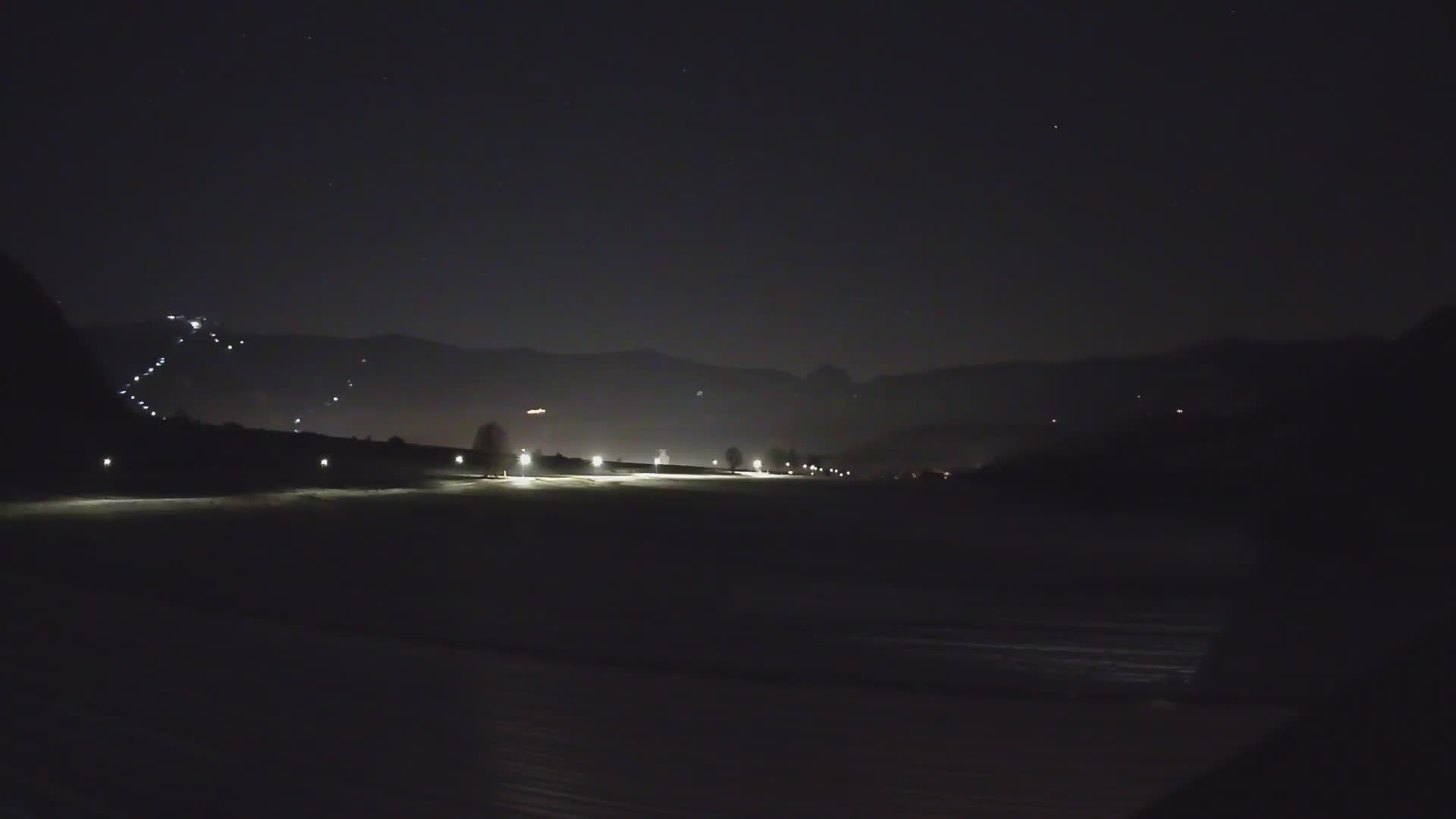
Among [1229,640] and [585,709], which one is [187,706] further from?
[1229,640]

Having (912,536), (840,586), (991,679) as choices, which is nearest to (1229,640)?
(991,679)

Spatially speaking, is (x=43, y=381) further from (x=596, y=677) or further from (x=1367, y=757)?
(x=1367, y=757)

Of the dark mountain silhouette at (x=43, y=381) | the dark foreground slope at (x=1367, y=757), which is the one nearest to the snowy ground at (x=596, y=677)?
the dark foreground slope at (x=1367, y=757)

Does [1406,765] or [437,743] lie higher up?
[1406,765]

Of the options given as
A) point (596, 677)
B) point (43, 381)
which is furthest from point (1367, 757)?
point (43, 381)

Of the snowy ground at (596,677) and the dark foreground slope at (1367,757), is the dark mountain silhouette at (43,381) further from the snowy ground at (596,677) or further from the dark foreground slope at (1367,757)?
the dark foreground slope at (1367,757)

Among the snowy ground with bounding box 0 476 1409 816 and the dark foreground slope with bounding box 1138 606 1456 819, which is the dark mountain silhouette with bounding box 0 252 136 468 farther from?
the dark foreground slope with bounding box 1138 606 1456 819

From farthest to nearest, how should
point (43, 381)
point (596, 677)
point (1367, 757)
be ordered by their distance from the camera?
point (43, 381) → point (596, 677) → point (1367, 757)

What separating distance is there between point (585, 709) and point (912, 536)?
599 inches

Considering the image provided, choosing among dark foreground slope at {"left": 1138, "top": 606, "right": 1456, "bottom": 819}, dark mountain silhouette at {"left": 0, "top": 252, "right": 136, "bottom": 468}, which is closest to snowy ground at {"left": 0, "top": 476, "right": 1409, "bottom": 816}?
dark foreground slope at {"left": 1138, "top": 606, "right": 1456, "bottom": 819}

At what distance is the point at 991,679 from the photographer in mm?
9312

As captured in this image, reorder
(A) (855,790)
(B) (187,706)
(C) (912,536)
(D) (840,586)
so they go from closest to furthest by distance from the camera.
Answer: (A) (855,790) → (B) (187,706) → (D) (840,586) → (C) (912,536)

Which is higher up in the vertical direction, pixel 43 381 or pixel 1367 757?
pixel 43 381

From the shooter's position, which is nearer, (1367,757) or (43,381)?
(1367,757)
